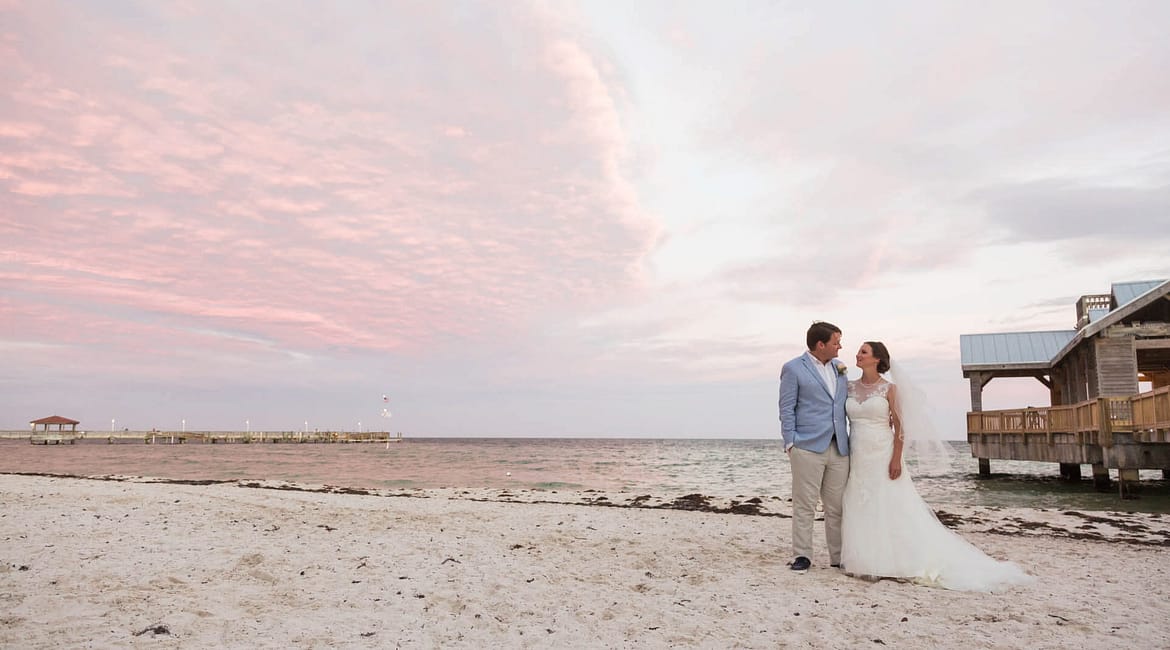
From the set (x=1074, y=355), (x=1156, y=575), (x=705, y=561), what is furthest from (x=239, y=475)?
(x=1074, y=355)

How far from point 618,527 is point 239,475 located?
2310cm

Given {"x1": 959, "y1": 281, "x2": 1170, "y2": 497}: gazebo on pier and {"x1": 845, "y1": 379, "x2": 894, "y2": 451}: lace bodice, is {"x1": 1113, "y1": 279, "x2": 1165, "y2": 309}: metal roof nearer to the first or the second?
{"x1": 959, "y1": 281, "x2": 1170, "y2": 497}: gazebo on pier

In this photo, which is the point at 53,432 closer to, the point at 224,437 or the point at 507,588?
the point at 224,437

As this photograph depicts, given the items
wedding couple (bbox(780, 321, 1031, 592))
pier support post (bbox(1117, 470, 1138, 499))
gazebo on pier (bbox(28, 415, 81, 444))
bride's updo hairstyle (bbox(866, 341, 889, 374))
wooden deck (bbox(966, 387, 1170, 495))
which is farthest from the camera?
gazebo on pier (bbox(28, 415, 81, 444))

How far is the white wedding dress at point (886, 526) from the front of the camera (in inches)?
242

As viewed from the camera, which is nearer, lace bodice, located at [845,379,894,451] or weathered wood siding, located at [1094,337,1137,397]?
lace bodice, located at [845,379,894,451]

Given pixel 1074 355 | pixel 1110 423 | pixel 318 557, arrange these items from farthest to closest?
pixel 1074 355 < pixel 1110 423 < pixel 318 557

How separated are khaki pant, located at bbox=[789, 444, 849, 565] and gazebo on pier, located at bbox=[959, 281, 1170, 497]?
14.5 meters

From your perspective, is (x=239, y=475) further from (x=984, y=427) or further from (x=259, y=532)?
(x=984, y=427)

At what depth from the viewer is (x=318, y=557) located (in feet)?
23.4

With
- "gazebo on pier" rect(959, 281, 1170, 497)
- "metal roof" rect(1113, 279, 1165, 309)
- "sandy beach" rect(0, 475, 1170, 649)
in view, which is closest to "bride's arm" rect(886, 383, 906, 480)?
"sandy beach" rect(0, 475, 1170, 649)

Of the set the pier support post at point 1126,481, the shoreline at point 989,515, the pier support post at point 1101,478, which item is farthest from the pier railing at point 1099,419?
the shoreline at point 989,515

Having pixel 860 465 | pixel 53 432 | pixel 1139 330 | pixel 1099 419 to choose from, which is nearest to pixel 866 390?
pixel 860 465

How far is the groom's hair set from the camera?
6625 millimetres
